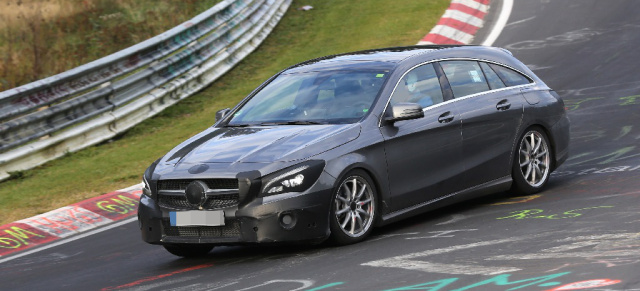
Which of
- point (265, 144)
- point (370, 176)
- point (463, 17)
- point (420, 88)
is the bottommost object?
point (370, 176)

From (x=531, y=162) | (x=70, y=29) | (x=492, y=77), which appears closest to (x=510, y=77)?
(x=492, y=77)

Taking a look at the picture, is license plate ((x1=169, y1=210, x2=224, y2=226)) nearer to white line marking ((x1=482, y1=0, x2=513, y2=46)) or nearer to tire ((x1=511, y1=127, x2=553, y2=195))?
tire ((x1=511, y1=127, x2=553, y2=195))

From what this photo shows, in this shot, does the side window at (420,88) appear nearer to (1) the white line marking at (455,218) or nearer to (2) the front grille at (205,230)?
(1) the white line marking at (455,218)

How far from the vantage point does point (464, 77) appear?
31.4ft

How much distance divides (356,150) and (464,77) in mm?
1814

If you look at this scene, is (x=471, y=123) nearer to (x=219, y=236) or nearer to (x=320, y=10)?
(x=219, y=236)

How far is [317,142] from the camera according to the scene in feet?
26.5

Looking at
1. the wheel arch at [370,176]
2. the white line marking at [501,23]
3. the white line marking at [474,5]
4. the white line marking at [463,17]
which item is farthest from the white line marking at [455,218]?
the white line marking at [474,5]

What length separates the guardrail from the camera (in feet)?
42.3

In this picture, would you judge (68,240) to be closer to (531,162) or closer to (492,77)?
(492,77)

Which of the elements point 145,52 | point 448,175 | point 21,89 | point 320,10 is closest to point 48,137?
point 21,89

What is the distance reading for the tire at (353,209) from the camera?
314 inches

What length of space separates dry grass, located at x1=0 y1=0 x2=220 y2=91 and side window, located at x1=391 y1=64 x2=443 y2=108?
849 centimetres

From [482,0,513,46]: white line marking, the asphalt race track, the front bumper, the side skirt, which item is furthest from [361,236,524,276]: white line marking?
[482,0,513,46]: white line marking
